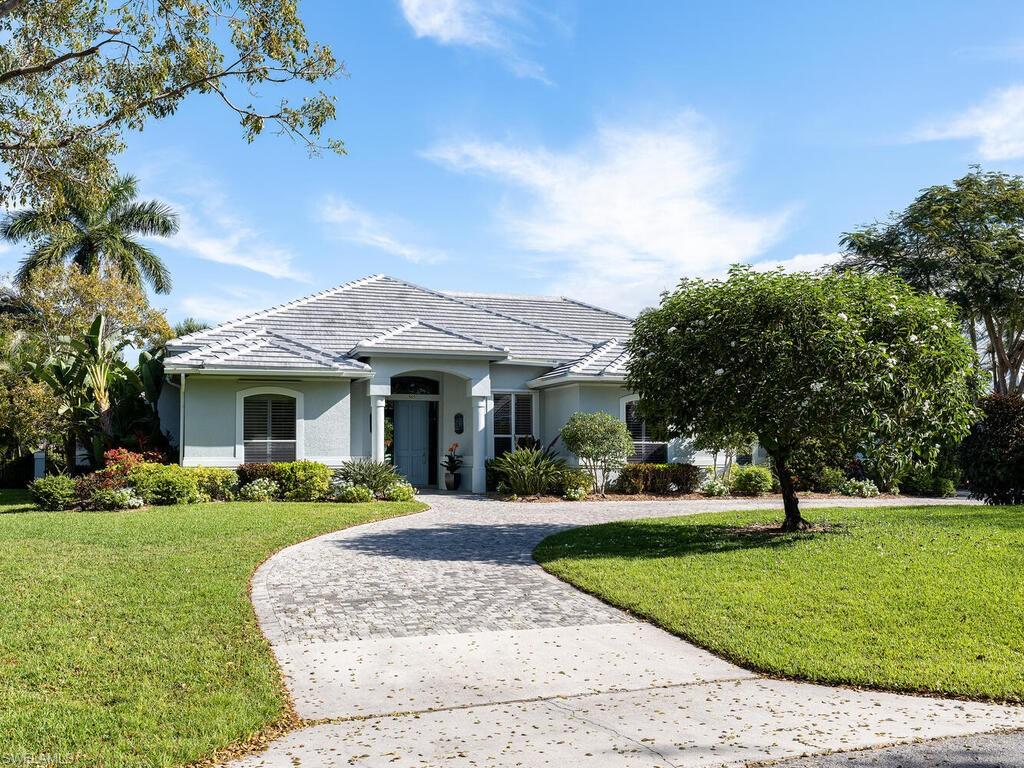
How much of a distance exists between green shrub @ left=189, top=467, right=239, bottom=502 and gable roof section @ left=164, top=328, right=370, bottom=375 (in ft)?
7.87

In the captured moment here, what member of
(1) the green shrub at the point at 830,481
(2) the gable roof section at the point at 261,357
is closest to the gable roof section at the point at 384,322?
(2) the gable roof section at the point at 261,357

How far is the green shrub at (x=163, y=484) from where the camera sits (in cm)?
1744

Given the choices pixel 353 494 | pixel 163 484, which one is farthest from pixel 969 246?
pixel 163 484

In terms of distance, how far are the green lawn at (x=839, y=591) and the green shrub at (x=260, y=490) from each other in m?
8.31

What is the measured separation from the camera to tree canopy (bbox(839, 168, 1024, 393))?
23953 millimetres

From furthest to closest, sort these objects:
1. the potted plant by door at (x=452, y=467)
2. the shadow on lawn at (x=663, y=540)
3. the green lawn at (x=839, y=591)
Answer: the potted plant by door at (x=452, y=467)
the shadow on lawn at (x=663, y=540)
the green lawn at (x=839, y=591)

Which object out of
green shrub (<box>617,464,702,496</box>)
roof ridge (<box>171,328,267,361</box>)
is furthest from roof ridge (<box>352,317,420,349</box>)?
green shrub (<box>617,464,702,496</box>)

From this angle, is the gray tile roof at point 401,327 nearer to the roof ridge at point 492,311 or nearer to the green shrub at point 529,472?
the roof ridge at point 492,311

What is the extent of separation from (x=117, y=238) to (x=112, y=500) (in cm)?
2033

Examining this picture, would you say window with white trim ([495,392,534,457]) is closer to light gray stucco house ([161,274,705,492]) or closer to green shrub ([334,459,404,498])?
light gray stucco house ([161,274,705,492])

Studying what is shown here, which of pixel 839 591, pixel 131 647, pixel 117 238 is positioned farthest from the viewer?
pixel 117 238

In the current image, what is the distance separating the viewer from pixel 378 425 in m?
20.7

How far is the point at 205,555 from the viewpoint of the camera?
37.0 ft

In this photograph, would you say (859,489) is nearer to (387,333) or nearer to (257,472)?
(387,333)
